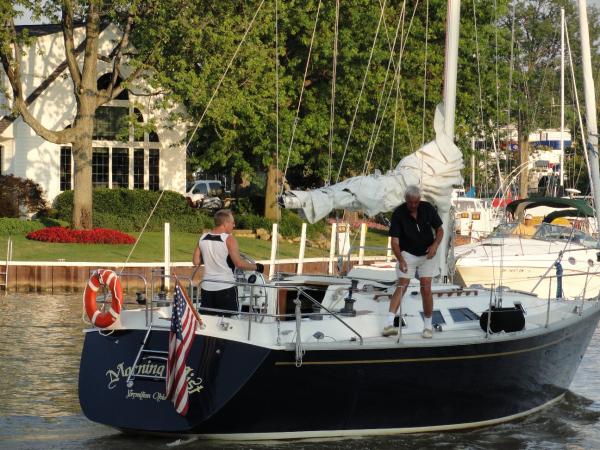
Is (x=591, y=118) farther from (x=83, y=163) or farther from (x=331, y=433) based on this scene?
(x=83, y=163)

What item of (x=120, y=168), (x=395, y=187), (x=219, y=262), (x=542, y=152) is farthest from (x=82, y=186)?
(x=542, y=152)

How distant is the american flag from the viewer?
12797 mm

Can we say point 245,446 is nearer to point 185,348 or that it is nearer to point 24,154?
point 185,348

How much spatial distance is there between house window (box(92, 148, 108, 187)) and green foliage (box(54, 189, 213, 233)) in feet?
7.44

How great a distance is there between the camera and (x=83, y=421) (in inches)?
602

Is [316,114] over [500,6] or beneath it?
beneath

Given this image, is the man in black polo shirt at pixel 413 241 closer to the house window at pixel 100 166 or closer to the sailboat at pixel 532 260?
the sailboat at pixel 532 260

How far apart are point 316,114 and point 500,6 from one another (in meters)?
8.97

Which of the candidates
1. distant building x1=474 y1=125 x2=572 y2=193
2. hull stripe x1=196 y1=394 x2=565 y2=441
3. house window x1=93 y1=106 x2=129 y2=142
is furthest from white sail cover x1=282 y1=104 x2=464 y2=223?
→ distant building x1=474 y1=125 x2=572 y2=193

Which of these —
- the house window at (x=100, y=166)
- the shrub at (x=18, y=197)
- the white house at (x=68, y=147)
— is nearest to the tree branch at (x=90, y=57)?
the white house at (x=68, y=147)

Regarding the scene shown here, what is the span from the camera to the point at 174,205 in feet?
147

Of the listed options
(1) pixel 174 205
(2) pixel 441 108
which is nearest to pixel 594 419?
(2) pixel 441 108

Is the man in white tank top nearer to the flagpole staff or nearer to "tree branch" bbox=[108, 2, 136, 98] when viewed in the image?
the flagpole staff

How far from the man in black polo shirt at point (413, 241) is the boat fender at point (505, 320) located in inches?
34.0
